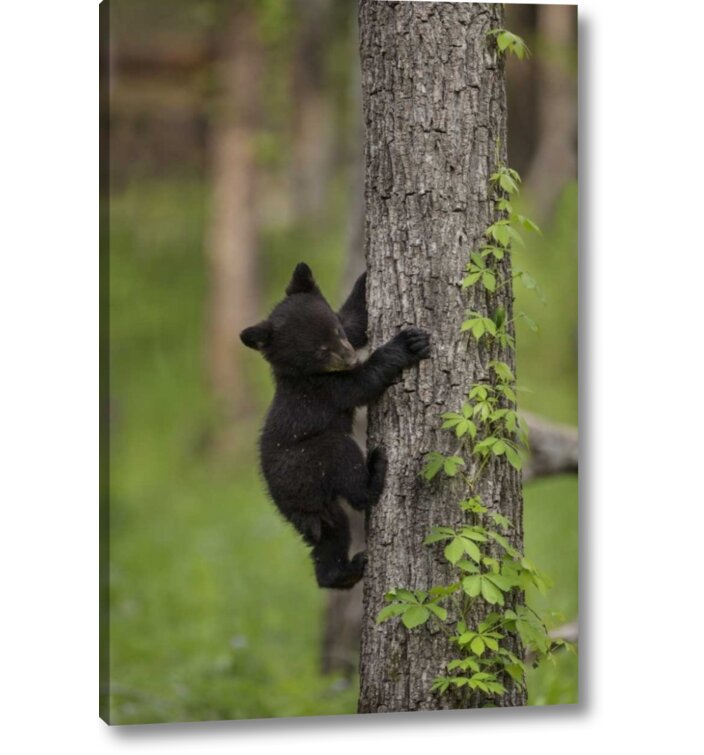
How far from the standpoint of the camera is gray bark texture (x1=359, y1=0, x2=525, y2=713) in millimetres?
4082

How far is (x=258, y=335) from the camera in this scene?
4.28 m

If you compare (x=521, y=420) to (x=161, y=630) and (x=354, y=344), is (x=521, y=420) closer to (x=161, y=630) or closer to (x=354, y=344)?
(x=354, y=344)

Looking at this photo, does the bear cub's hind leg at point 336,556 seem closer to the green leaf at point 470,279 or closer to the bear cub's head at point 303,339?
the bear cub's head at point 303,339

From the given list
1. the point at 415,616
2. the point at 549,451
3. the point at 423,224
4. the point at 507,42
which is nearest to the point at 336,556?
the point at 415,616

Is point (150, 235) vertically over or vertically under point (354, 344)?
over

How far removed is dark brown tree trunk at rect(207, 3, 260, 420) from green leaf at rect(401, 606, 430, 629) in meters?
4.47

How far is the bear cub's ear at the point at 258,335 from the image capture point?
425 cm

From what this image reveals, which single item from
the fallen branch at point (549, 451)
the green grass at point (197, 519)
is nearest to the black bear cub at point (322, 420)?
the green grass at point (197, 519)

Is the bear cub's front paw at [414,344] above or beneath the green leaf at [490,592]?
above

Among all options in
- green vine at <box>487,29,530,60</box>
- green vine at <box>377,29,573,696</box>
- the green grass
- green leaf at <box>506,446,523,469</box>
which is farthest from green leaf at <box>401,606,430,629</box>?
green vine at <box>487,29,530,60</box>

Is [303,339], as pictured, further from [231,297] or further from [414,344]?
[231,297]

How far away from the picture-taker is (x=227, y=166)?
838 centimetres
